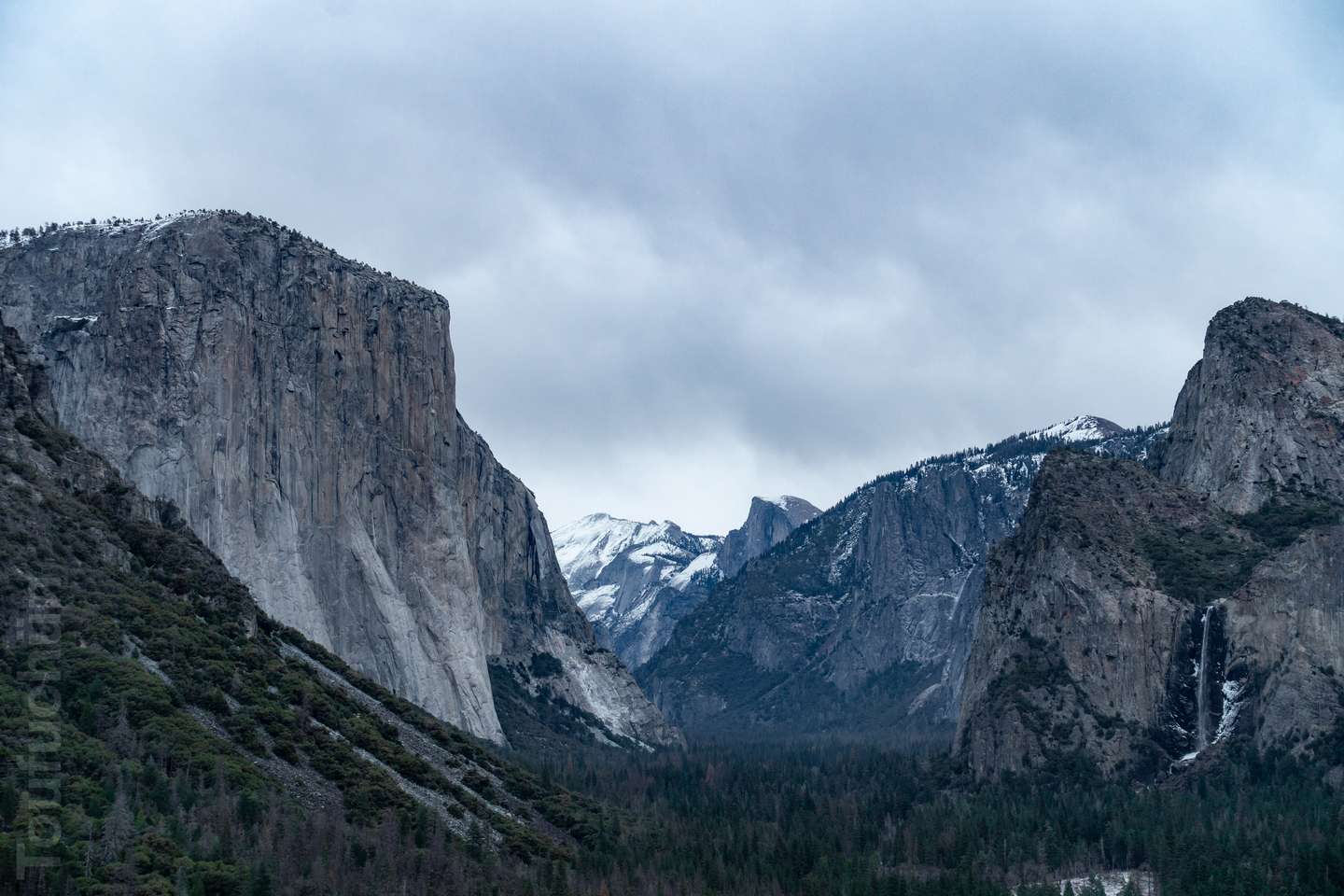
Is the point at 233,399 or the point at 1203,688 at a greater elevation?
the point at 233,399

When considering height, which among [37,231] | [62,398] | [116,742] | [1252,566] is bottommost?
[116,742]

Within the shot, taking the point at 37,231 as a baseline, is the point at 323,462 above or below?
below

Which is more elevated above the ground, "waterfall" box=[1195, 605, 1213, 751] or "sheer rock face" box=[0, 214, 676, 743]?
"sheer rock face" box=[0, 214, 676, 743]

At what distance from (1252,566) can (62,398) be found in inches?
5571

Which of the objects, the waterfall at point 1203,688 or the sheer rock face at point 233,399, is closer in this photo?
the sheer rock face at point 233,399

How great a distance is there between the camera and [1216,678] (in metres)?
189

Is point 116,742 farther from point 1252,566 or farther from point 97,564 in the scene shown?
point 1252,566

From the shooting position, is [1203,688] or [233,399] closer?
[233,399]

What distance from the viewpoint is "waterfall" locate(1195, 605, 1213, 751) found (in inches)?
7328

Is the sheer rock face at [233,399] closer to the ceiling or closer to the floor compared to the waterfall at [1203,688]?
closer to the ceiling

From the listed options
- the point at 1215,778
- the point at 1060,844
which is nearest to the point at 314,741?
the point at 1060,844

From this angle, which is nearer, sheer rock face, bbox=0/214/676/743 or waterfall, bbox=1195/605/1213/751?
sheer rock face, bbox=0/214/676/743

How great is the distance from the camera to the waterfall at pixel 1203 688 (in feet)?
611

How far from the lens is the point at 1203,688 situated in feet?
625
